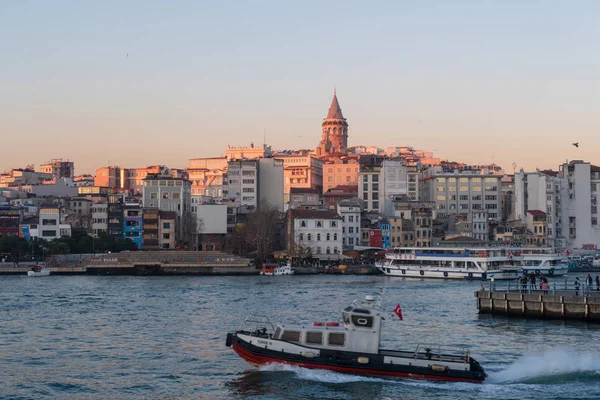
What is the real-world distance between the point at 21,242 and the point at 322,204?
4509 cm

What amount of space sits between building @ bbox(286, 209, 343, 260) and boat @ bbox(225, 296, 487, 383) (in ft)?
224

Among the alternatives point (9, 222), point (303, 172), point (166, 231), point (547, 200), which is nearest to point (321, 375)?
point (166, 231)

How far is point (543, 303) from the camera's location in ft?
143

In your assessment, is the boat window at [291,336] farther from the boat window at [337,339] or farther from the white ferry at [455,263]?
the white ferry at [455,263]

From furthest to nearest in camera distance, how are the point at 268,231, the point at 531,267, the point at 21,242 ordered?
1. the point at 268,231
2. the point at 21,242
3. the point at 531,267

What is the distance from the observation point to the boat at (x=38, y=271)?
265 ft

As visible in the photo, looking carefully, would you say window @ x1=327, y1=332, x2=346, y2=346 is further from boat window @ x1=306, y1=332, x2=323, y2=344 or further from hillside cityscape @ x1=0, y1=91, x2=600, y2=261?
hillside cityscape @ x1=0, y1=91, x2=600, y2=261

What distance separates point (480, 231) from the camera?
111m

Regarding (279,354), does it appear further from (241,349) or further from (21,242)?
(21,242)

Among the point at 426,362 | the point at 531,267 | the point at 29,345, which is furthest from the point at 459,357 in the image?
the point at 531,267

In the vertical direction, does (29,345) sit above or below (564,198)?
below

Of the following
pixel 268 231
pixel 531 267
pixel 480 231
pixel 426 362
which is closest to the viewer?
pixel 426 362

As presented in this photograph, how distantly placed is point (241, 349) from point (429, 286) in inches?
1625

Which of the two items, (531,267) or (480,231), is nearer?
(531,267)
